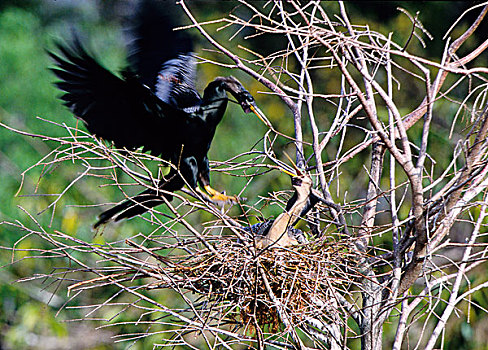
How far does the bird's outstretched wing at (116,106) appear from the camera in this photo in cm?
192

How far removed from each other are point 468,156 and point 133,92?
112 centimetres

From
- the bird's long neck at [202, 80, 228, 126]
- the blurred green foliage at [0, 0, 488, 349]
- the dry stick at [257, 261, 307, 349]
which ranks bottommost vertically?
the blurred green foliage at [0, 0, 488, 349]

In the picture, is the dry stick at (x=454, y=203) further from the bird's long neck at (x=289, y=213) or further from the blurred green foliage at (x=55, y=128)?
the blurred green foliage at (x=55, y=128)

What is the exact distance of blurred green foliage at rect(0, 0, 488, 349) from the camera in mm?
4434

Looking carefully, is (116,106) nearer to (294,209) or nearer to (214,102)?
(214,102)

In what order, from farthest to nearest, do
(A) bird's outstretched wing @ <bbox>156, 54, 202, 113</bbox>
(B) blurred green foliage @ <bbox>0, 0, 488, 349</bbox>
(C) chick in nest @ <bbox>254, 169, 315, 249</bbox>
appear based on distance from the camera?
(B) blurred green foliage @ <bbox>0, 0, 488, 349</bbox>, (A) bird's outstretched wing @ <bbox>156, 54, 202, 113</bbox>, (C) chick in nest @ <bbox>254, 169, 315, 249</bbox>

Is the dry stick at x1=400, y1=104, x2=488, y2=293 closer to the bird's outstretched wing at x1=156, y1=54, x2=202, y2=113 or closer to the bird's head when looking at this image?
the bird's head

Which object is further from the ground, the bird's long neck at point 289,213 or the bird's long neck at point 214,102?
the bird's long neck at point 214,102

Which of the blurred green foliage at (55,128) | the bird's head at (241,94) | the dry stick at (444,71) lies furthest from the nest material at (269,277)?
the blurred green foliage at (55,128)

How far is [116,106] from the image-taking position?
2064 millimetres

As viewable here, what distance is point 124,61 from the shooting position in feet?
6.99

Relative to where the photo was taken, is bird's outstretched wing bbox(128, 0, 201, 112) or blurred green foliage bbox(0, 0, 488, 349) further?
blurred green foliage bbox(0, 0, 488, 349)

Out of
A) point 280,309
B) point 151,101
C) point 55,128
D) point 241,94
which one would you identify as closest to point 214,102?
point 241,94

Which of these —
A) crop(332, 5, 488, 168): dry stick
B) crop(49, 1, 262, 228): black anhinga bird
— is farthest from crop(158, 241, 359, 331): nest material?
crop(49, 1, 262, 228): black anhinga bird
